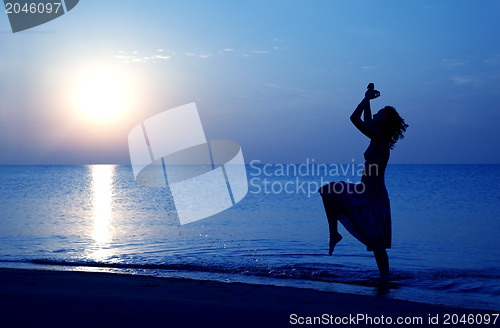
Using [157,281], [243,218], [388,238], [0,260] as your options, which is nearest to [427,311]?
[388,238]

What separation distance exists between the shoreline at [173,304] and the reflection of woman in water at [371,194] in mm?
Answer: 1005

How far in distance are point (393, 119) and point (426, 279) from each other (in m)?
3.00

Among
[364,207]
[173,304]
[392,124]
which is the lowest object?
[173,304]

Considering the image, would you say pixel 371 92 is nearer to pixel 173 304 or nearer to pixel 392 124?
pixel 392 124

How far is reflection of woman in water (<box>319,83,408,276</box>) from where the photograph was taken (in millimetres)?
7082

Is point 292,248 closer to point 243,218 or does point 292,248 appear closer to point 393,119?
point 393,119

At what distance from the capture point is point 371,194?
7262mm

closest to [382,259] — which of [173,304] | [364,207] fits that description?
[364,207]

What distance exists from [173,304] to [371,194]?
3320mm

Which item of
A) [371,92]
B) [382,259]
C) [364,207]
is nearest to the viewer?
[371,92]

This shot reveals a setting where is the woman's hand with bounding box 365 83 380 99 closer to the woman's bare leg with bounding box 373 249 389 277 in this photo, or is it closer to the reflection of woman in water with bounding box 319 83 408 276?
the reflection of woman in water with bounding box 319 83 408 276

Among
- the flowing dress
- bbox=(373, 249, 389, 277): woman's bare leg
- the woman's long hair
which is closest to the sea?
bbox=(373, 249, 389, 277): woman's bare leg

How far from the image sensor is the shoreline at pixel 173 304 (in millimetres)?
4758

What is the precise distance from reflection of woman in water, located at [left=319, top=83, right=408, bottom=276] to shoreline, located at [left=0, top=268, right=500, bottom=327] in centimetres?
100
